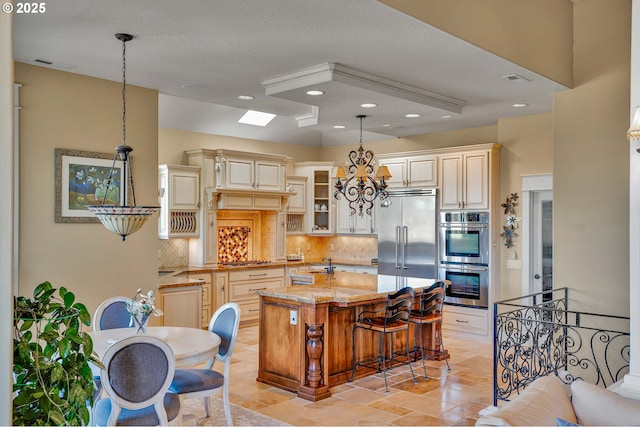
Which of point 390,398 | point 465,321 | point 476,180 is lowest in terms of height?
point 390,398

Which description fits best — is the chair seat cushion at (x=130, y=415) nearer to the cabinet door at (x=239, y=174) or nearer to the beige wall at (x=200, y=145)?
the cabinet door at (x=239, y=174)

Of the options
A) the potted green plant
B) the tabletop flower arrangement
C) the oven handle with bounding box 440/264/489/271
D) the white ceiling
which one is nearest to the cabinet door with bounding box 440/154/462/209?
the oven handle with bounding box 440/264/489/271

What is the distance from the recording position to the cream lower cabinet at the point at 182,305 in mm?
6496

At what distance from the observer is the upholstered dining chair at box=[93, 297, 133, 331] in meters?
4.43

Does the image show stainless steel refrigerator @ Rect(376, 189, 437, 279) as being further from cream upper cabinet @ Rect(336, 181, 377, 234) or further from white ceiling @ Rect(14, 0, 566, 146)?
white ceiling @ Rect(14, 0, 566, 146)

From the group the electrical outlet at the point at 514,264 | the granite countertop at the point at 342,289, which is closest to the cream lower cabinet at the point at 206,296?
the granite countertop at the point at 342,289

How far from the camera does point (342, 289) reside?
5.49 meters

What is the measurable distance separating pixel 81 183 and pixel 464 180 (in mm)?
4659

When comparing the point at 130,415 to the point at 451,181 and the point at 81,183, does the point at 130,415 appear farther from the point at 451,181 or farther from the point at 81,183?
the point at 451,181

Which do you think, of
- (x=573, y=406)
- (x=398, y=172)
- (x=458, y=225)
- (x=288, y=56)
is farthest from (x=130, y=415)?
(x=398, y=172)

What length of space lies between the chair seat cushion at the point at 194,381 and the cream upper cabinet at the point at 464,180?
4.26m

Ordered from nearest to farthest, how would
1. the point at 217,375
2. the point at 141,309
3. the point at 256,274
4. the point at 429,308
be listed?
the point at 141,309
the point at 217,375
the point at 429,308
the point at 256,274

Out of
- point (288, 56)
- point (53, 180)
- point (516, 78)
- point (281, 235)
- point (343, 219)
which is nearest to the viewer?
point (288, 56)

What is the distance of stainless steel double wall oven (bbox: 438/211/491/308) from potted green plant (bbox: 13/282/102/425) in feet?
19.2
